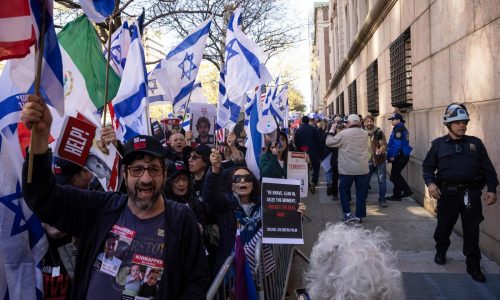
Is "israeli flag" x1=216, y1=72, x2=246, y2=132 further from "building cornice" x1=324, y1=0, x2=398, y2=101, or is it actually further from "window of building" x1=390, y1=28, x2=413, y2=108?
"building cornice" x1=324, y1=0, x2=398, y2=101

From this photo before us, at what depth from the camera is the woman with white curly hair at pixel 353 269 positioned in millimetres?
1654

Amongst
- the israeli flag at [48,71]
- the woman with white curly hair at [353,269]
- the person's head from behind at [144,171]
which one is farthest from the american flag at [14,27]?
the woman with white curly hair at [353,269]

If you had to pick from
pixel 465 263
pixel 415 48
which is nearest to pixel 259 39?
pixel 415 48

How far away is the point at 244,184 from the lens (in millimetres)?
4043

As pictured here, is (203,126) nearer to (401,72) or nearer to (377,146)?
(377,146)

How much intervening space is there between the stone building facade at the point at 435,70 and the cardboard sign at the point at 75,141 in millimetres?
4559

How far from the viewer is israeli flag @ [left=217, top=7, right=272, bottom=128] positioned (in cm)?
628


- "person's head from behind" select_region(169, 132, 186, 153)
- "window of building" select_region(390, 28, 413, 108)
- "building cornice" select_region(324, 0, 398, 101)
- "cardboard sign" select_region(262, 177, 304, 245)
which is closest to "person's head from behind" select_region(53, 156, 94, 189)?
"cardboard sign" select_region(262, 177, 304, 245)

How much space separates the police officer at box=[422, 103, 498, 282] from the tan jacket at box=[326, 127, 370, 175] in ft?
7.92

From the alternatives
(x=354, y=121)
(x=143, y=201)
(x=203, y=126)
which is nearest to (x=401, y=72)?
(x=354, y=121)

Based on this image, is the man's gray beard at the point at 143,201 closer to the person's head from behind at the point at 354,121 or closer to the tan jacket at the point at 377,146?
the person's head from behind at the point at 354,121

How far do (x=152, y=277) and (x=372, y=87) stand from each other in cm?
1415

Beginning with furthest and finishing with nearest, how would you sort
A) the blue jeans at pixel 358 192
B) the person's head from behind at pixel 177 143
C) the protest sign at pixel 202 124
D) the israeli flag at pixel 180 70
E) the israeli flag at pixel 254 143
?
the protest sign at pixel 202 124 < the blue jeans at pixel 358 192 < the person's head from behind at pixel 177 143 < the israeli flag at pixel 180 70 < the israeli flag at pixel 254 143

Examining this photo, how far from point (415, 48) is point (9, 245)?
335 inches
